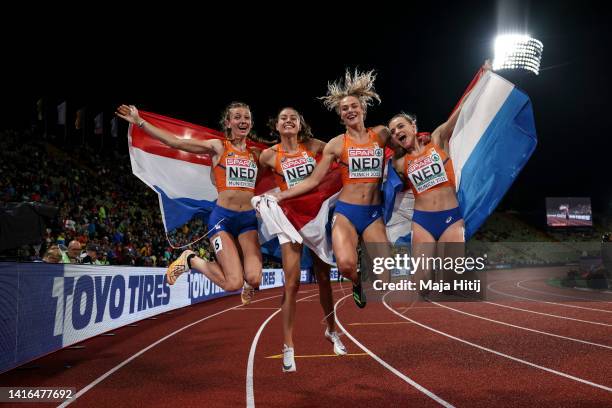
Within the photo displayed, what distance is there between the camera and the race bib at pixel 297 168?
4.77 meters

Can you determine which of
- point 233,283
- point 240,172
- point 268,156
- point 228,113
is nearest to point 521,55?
point 228,113

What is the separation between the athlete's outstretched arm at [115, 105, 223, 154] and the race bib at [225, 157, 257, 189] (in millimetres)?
248

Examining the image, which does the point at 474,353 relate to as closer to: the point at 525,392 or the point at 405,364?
the point at 405,364

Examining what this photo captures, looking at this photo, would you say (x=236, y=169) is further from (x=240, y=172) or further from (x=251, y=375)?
(x=251, y=375)

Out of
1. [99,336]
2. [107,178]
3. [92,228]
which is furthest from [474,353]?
[107,178]

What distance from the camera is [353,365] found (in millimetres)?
7219

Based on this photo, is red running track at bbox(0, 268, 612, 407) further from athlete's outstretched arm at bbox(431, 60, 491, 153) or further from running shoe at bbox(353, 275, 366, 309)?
athlete's outstretched arm at bbox(431, 60, 491, 153)

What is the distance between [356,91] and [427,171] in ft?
Result: 3.39

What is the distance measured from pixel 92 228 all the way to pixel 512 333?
11.5 metres

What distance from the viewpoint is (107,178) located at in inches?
1054

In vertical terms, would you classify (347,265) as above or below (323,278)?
above

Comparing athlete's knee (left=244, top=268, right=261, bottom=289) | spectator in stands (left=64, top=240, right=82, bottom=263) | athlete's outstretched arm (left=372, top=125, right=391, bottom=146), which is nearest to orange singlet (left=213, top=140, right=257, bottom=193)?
athlete's knee (left=244, top=268, right=261, bottom=289)

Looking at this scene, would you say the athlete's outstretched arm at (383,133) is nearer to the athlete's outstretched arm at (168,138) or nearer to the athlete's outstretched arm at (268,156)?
the athlete's outstretched arm at (268,156)

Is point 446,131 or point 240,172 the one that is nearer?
point 446,131
